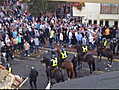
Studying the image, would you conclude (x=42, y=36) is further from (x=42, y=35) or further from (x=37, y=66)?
(x=37, y=66)

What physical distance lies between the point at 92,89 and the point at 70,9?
84.5ft

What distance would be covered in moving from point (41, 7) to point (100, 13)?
22.2ft

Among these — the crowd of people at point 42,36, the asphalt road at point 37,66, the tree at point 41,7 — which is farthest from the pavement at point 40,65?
the tree at point 41,7

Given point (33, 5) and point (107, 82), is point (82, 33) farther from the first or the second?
point (107, 82)

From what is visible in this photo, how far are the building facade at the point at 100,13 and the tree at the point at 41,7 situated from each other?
3.33m

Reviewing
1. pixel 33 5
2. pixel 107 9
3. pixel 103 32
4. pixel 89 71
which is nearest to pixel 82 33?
pixel 103 32

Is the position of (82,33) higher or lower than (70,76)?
higher

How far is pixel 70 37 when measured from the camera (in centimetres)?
1809

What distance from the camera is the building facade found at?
76.2ft

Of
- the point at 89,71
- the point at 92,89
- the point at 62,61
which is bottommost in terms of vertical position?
the point at 89,71

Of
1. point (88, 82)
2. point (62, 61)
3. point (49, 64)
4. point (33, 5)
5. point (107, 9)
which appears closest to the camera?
point (88, 82)

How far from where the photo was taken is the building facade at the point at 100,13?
76.2 ft

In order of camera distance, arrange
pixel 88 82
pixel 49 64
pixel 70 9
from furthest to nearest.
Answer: pixel 70 9 → pixel 49 64 → pixel 88 82

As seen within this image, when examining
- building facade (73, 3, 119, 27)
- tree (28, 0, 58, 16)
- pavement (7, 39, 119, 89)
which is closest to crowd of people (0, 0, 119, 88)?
pavement (7, 39, 119, 89)
